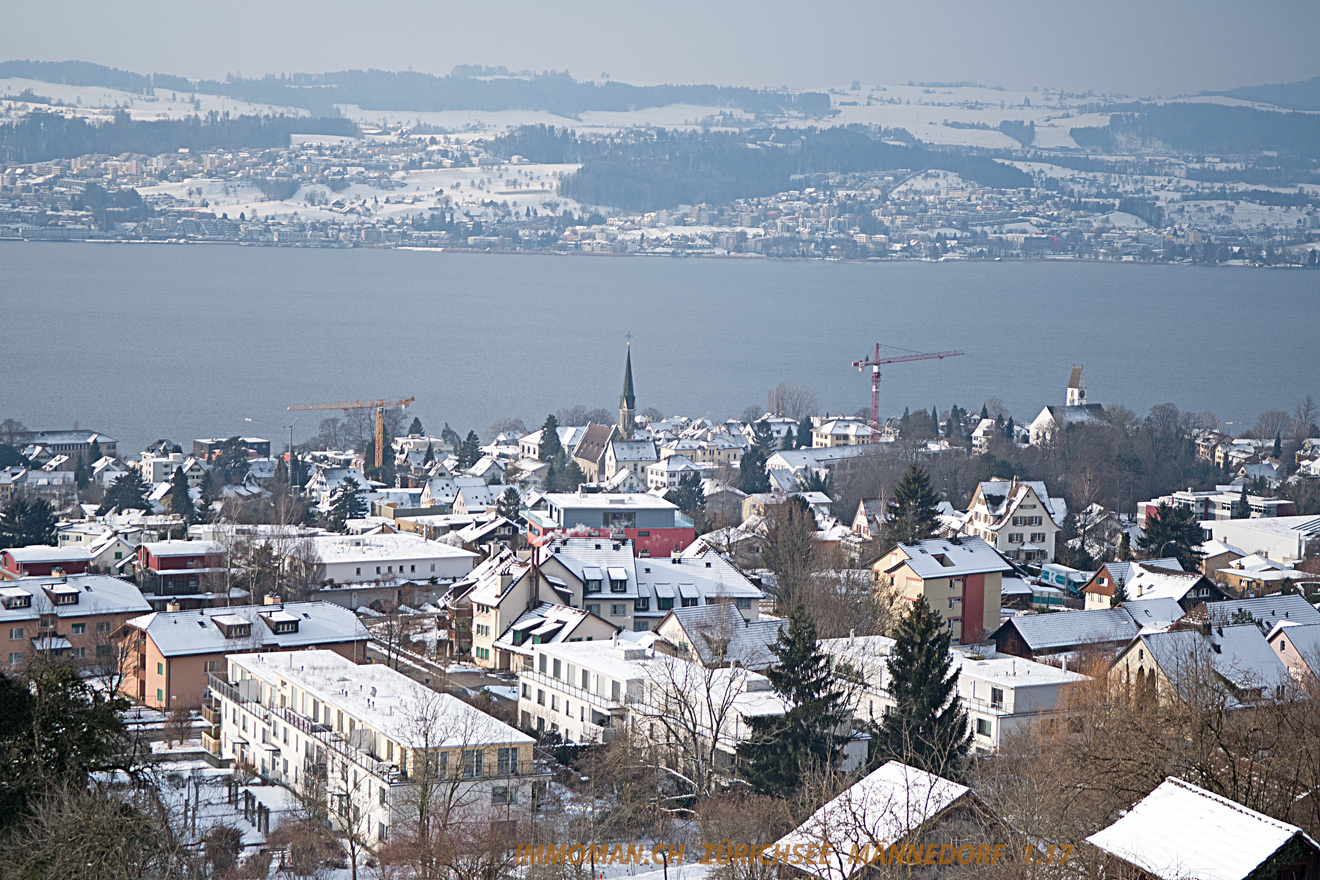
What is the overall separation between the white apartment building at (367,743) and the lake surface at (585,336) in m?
27.4

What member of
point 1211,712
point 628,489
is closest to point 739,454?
point 628,489

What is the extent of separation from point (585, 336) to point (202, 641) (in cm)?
5743

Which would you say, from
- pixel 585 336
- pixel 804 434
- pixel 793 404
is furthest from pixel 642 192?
pixel 804 434

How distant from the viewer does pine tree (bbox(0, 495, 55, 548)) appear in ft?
58.5

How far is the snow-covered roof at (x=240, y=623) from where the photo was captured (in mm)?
11734

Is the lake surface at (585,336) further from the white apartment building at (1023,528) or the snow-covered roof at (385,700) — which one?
the snow-covered roof at (385,700)

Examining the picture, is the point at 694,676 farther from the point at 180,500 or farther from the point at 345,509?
the point at 180,500

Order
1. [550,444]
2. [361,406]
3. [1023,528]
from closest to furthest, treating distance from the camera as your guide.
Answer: [1023,528]
[550,444]
[361,406]

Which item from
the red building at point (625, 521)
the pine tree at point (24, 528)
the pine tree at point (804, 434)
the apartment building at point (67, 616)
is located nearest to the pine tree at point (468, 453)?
the pine tree at point (804, 434)

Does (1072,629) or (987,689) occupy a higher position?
(987,689)

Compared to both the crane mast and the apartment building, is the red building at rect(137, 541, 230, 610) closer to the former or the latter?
the apartment building

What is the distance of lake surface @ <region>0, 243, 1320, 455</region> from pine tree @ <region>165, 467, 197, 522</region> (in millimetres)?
12959

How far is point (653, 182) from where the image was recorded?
15562 cm

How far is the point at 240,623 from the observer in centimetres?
1196
